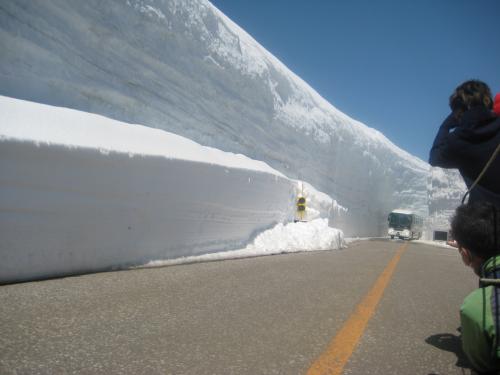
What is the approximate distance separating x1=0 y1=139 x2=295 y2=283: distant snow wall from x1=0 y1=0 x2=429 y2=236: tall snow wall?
4062mm

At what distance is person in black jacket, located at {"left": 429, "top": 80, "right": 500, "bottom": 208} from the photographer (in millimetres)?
1694

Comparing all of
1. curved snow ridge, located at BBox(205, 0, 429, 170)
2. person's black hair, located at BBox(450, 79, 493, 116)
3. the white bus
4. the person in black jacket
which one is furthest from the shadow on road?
the white bus

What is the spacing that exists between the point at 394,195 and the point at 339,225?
17180 mm

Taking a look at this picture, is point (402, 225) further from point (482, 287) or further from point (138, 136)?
point (482, 287)

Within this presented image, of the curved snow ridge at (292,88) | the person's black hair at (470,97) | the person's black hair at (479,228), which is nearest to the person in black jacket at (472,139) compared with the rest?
the person's black hair at (470,97)

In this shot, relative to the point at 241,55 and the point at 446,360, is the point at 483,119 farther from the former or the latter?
the point at 241,55

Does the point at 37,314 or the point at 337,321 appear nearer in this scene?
the point at 37,314

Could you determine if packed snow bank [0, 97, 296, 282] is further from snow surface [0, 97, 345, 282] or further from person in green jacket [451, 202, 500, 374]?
person in green jacket [451, 202, 500, 374]

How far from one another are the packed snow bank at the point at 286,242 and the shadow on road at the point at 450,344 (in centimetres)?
387

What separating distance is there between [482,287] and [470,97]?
106 centimetres

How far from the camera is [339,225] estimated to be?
901 inches

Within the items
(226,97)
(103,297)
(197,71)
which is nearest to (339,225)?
(226,97)

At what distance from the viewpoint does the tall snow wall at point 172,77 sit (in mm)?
8016

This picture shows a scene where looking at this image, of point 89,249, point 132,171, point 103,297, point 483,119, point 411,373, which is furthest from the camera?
point 132,171
